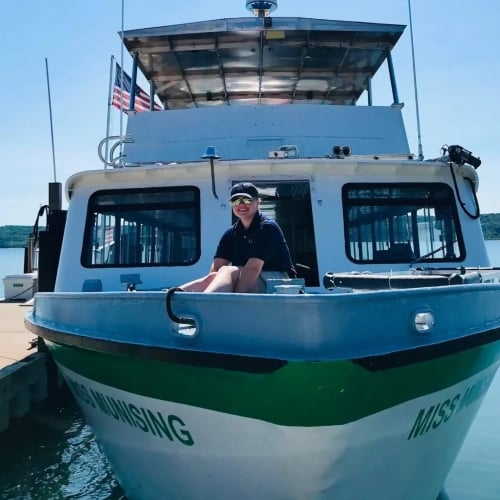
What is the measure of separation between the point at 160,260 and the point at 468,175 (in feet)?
10.1

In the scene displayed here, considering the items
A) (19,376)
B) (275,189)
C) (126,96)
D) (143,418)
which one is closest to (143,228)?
(275,189)

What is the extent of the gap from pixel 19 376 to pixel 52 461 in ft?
3.59

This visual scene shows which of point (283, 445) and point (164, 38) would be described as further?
point (164, 38)

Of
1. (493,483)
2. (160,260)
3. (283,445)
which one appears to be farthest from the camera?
(493,483)

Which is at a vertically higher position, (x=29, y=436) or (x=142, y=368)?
(x=142, y=368)

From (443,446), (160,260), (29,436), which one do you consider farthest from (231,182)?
(29,436)

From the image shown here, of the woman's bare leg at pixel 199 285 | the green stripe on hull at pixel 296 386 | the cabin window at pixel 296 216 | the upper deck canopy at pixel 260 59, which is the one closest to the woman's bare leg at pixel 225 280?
the woman's bare leg at pixel 199 285

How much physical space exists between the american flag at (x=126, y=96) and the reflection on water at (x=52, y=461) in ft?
13.3

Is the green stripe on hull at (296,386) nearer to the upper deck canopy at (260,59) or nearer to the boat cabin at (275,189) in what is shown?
the boat cabin at (275,189)

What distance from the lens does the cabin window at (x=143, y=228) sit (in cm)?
571

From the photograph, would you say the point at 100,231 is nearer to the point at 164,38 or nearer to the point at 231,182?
the point at 231,182

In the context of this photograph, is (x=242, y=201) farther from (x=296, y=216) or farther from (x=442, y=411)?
(x=296, y=216)

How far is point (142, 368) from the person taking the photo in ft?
11.6

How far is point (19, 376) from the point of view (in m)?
7.13
